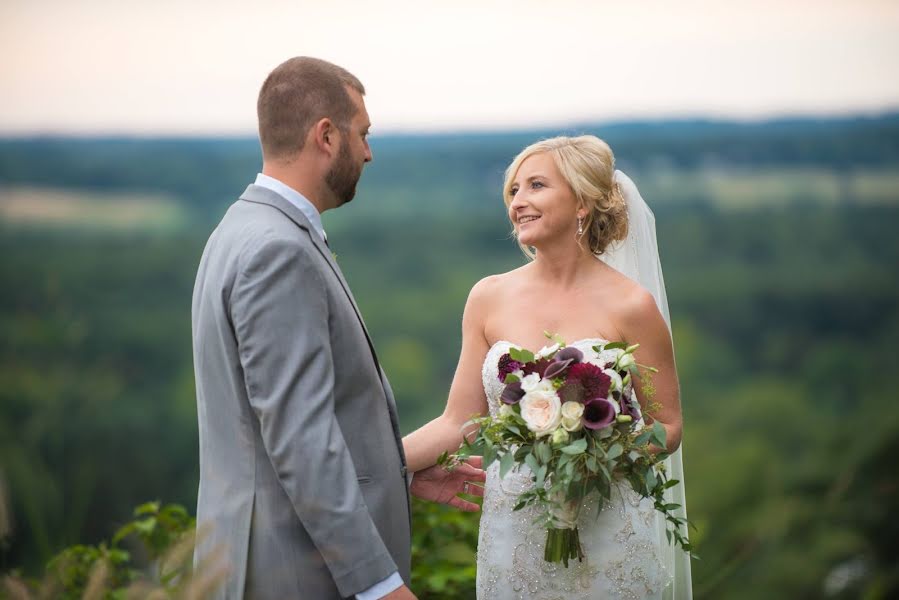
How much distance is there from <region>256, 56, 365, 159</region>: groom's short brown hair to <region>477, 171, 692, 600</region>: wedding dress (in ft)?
3.61

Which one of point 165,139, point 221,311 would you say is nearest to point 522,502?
point 221,311

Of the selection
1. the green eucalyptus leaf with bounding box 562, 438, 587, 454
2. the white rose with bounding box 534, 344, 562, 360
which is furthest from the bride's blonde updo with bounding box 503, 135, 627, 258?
the green eucalyptus leaf with bounding box 562, 438, 587, 454

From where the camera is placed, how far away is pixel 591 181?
3.28m

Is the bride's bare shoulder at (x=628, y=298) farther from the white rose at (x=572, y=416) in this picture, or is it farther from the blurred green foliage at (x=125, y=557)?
the blurred green foliage at (x=125, y=557)

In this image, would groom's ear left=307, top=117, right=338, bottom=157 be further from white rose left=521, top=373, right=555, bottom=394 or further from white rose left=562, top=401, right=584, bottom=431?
white rose left=562, top=401, right=584, bottom=431

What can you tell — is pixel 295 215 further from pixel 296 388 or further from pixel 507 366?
pixel 507 366

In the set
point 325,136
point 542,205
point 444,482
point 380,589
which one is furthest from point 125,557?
point 542,205

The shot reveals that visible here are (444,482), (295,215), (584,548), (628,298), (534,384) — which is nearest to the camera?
(295,215)

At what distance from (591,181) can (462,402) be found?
0.95 meters

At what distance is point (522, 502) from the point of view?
9.37 feet

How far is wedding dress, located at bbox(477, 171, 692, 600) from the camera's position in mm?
3088

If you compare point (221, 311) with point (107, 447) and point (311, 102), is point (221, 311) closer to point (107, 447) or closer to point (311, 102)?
point (311, 102)

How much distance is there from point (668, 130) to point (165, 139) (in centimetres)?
398

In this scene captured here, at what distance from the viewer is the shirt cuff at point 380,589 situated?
235 centimetres
